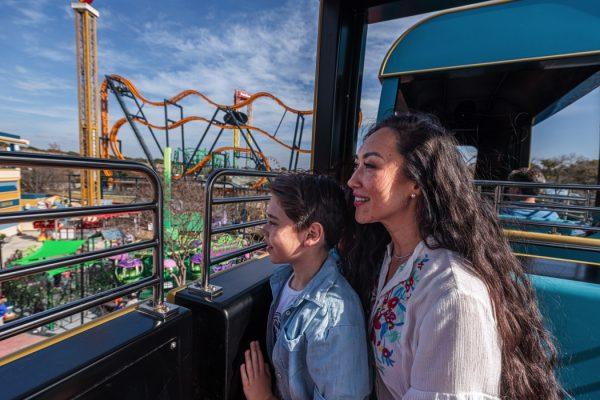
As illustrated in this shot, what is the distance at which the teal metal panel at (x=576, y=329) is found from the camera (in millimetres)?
1803

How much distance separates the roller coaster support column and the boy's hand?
2934 cm

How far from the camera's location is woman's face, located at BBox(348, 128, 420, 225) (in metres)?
1.09

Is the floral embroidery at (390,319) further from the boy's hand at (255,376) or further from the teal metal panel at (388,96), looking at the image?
the teal metal panel at (388,96)

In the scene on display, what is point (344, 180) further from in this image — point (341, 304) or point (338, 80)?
point (338, 80)

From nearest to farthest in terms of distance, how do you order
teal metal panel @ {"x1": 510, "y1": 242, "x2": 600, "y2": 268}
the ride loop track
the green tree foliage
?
teal metal panel @ {"x1": 510, "y1": 242, "x2": 600, "y2": 268} → the green tree foliage → the ride loop track

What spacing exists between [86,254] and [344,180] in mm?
1216

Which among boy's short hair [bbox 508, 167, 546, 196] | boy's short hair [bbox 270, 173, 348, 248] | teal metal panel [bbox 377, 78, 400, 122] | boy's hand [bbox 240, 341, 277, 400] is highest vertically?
teal metal panel [bbox 377, 78, 400, 122]

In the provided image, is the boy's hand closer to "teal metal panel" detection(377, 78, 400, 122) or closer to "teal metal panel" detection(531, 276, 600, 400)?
"teal metal panel" detection(531, 276, 600, 400)

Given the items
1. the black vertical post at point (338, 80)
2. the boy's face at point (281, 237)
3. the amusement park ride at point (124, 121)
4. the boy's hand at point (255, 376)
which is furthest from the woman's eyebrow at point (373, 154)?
the amusement park ride at point (124, 121)

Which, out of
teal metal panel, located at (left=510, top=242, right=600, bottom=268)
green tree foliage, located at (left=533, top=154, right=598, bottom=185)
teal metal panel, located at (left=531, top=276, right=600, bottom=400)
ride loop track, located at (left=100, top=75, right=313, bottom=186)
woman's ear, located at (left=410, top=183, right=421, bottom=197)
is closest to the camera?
woman's ear, located at (left=410, top=183, right=421, bottom=197)

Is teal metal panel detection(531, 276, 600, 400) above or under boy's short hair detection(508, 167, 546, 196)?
under

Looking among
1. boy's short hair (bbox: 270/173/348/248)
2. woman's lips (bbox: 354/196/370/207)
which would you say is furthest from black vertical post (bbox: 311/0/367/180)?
woman's lips (bbox: 354/196/370/207)

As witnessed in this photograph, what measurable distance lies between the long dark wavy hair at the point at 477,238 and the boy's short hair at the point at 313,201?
13.6 inches

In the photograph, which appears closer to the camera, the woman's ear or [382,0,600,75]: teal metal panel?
the woman's ear
